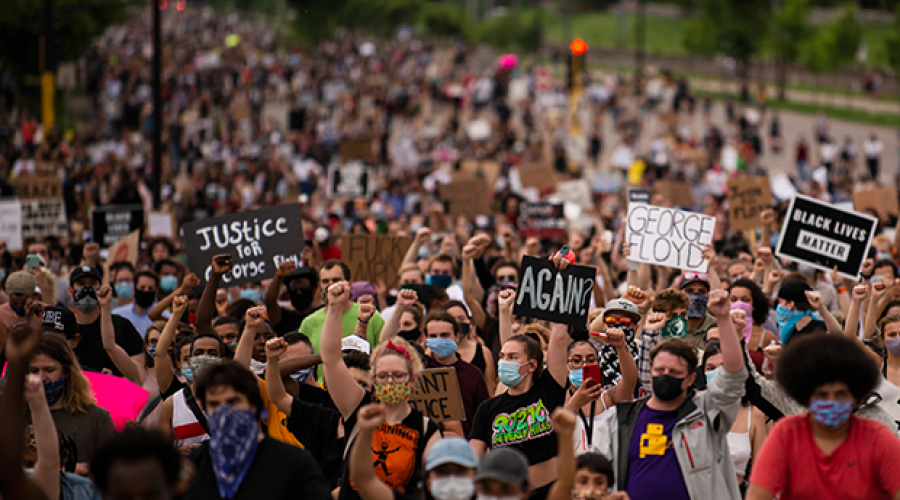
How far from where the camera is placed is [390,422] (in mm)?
5957

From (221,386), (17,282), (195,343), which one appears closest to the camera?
(221,386)

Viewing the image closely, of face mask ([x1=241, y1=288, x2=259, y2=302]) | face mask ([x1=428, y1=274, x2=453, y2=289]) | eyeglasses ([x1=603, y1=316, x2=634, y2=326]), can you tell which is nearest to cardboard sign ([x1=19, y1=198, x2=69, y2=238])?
face mask ([x1=241, y1=288, x2=259, y2=302])

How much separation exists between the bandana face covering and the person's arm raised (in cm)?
124

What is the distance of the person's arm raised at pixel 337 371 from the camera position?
616cm

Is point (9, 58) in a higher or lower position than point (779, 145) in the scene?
higher

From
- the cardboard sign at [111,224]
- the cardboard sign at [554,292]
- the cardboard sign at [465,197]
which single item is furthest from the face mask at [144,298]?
the cardboard sign at [465,197]

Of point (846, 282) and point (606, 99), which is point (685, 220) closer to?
point (846, 282)

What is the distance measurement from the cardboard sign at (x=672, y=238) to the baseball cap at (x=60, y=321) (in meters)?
5.03

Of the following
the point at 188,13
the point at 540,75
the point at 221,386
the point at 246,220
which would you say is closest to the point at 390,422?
the point at 221,386

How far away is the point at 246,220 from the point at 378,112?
33.8 metres

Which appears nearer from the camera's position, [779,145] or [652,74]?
[779,145]

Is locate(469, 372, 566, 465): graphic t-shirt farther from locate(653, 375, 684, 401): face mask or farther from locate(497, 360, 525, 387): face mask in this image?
locate(653, 375, 684, 401): face mask

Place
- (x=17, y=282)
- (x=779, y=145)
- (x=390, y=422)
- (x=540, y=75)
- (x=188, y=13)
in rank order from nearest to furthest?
(x=390, y=422) < (x=17, y=282) < (x=779, y=145) < (x=540, y=75) < (x=188, y=13)

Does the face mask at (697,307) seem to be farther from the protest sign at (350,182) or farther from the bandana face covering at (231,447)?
the protest sign at (350,182)
